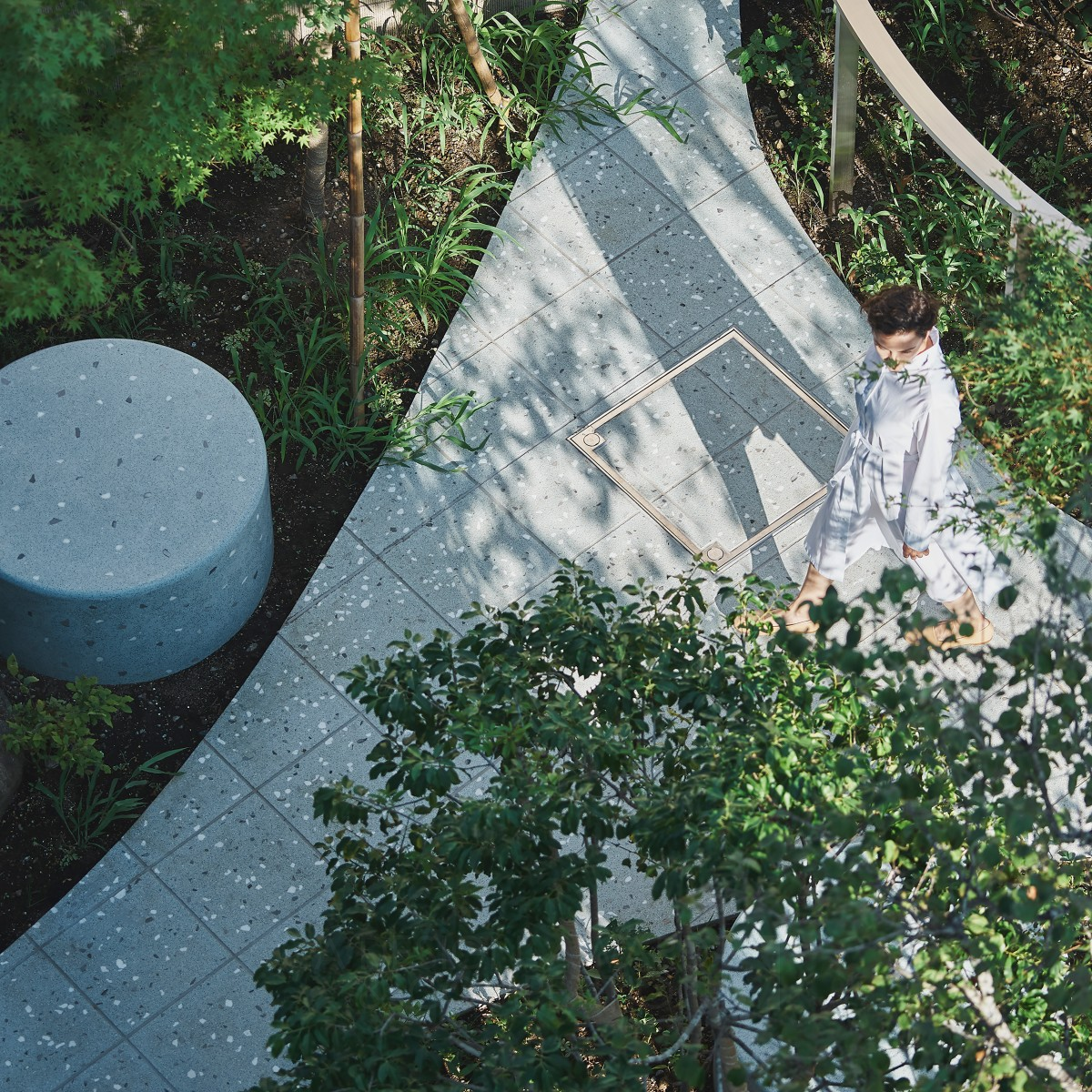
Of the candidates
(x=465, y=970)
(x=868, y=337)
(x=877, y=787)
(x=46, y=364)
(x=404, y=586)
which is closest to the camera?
(x=877, y=787)

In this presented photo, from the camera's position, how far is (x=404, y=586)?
5602 millimetres

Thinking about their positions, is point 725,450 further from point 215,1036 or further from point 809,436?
point 215,1036

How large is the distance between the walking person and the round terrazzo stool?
1877mm

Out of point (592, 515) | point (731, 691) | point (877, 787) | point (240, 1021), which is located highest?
point (877, 787)

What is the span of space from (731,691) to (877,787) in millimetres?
562

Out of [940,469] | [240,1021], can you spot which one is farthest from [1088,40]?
[240,1021]

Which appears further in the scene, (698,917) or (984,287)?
(984,287)

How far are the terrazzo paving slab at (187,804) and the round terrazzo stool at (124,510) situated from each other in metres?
0.38

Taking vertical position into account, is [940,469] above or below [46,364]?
above

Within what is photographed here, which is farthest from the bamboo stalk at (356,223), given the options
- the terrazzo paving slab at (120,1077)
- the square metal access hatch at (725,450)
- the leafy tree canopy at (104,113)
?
the terrazzo paving slab at (120,1077)

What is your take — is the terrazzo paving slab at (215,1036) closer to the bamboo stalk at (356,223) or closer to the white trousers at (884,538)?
the bamboo stalk at (356,223)

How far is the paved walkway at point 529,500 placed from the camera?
4.76 meters

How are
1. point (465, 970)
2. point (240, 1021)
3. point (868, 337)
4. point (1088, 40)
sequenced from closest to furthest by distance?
point (465, 970), point (240, 1021), point (868, 337), point (1088, 40)

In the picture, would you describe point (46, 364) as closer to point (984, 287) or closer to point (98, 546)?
point (98, 546)
